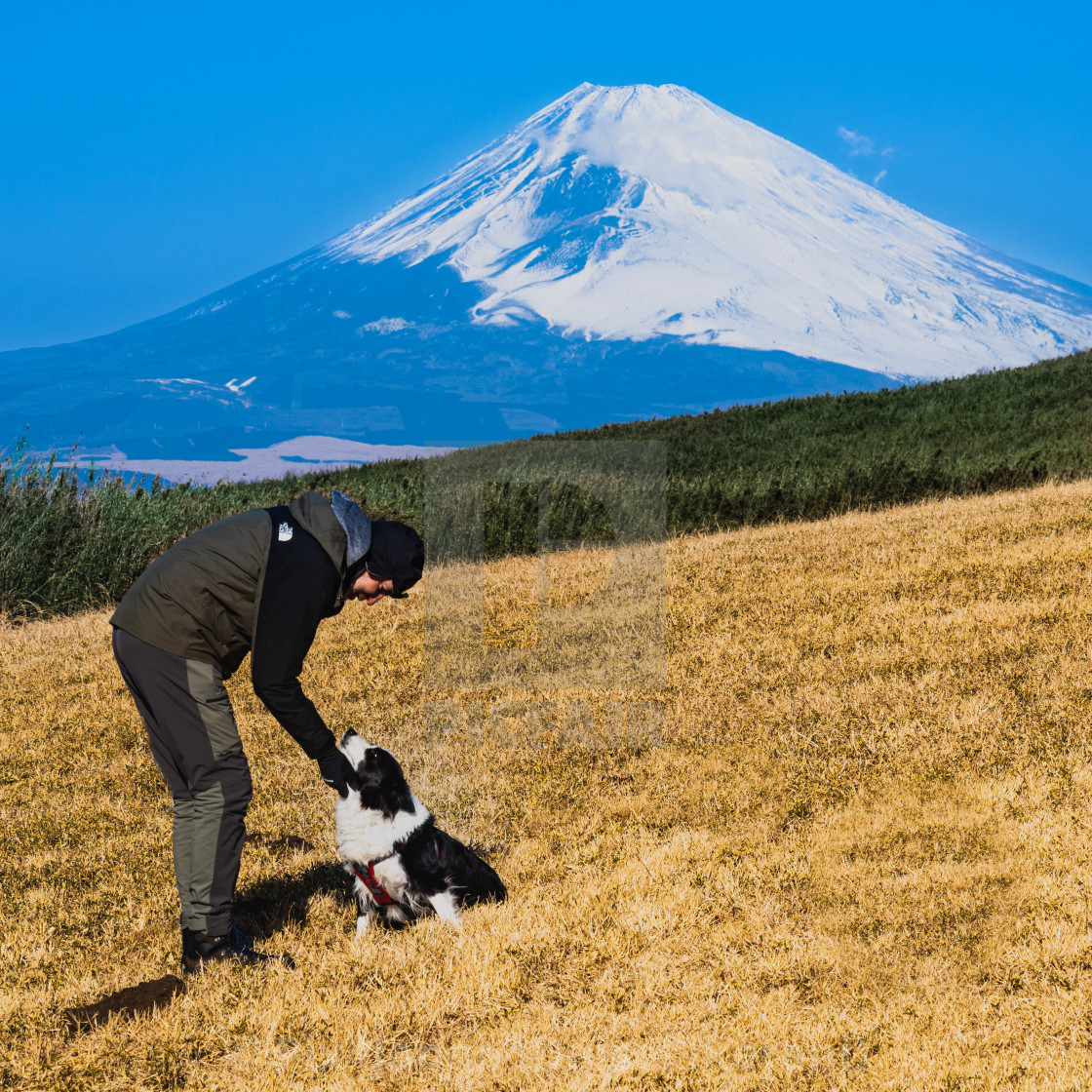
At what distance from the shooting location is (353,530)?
13.9 ft

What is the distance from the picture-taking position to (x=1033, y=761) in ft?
22.3

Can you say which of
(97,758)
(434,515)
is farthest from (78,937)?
(434,515)

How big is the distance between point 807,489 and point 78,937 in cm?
1697

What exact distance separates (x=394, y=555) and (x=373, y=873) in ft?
5.45

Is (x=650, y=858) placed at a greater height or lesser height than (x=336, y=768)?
lesser

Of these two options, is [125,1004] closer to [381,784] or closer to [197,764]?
[197,764]

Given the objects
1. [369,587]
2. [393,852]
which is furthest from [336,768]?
[369,587]

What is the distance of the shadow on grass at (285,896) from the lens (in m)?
5.38

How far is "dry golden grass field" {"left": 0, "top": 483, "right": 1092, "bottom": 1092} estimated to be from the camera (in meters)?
4.08

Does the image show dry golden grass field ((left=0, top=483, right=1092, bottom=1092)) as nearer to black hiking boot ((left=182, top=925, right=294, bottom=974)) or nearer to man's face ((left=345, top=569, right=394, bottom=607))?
black hiking boot ((left=182, top=925, right=294, bottom=974))

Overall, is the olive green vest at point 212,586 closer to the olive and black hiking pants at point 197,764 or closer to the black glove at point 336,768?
the olive and black hiking pants at point 197,764

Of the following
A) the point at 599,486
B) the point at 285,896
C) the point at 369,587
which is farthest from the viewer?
the point at 599,486

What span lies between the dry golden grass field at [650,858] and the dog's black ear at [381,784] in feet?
2.84

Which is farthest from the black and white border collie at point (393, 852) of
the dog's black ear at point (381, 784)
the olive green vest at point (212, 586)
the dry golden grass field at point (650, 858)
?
the olive green vest at point (212, 586)
